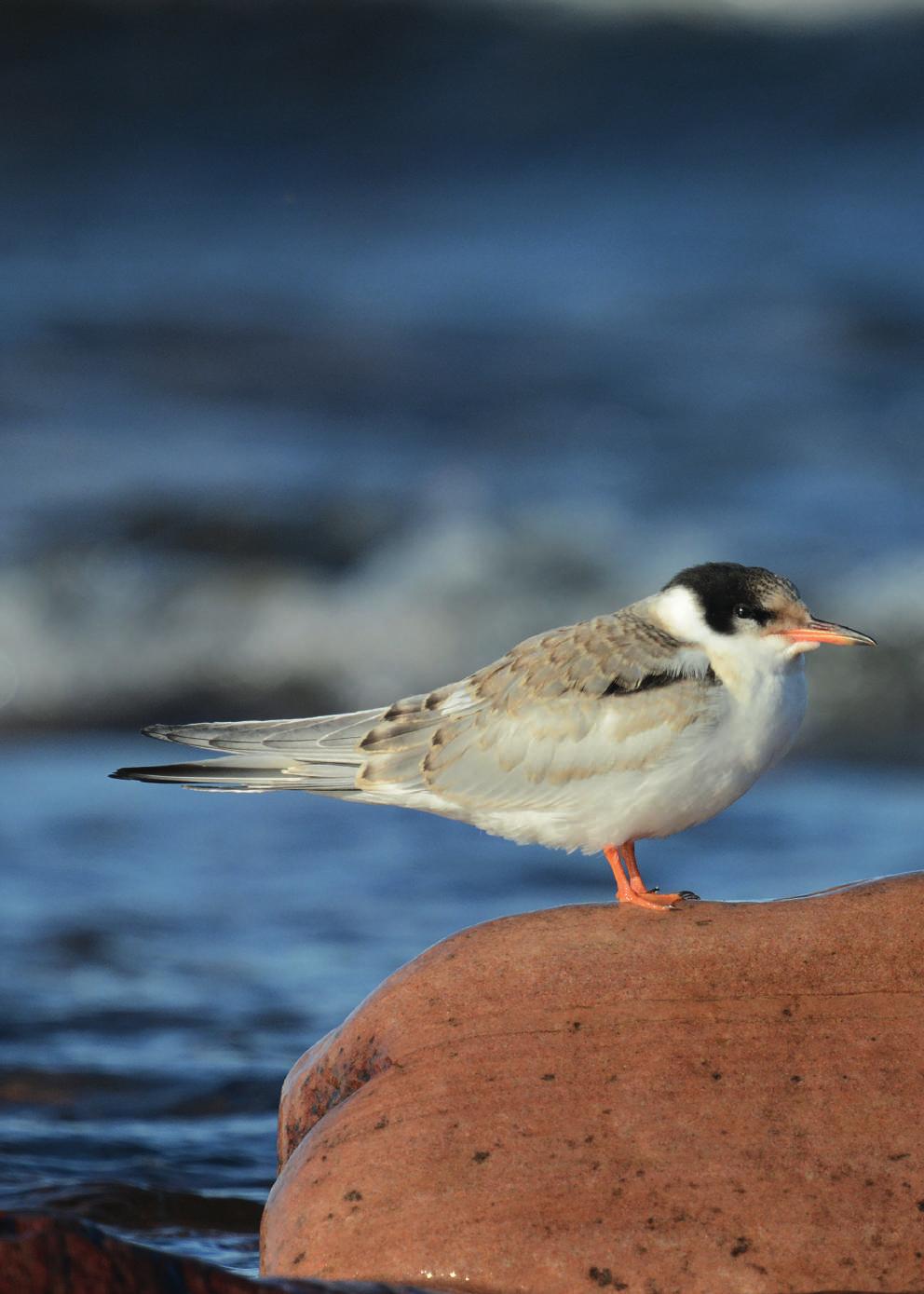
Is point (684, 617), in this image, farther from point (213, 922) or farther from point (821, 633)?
point (213, 922)

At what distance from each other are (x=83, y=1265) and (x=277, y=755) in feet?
8.05

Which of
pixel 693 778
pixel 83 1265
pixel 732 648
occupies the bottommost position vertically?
pixel 83 1265

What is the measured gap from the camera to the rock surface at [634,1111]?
3.81 metres

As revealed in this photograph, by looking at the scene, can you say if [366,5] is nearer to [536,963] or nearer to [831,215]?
[831,215]

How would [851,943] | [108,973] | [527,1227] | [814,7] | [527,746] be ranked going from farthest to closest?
[814,7] < [108,973] < [527,746] < [851,943] < [527,1227]

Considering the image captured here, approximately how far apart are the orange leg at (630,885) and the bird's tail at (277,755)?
885 mm

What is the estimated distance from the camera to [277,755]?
18.0ft

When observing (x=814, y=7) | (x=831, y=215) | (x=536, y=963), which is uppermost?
(x=814, y=7)

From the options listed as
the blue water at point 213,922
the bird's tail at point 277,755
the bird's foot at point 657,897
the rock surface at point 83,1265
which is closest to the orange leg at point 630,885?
the bird's foot at point 657,897

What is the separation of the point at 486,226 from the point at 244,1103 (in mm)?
14705

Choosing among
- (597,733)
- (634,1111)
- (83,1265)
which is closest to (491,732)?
(597,733)

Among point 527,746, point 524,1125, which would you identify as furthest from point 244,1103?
point 524,1125

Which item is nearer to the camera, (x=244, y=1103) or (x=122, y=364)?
(x=244, y=1103)

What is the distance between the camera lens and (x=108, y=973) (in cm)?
760
